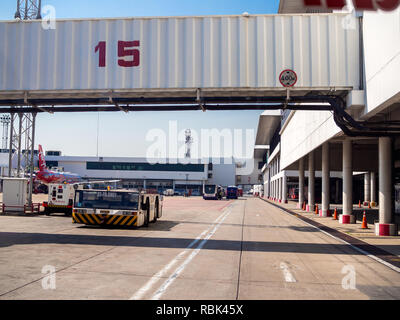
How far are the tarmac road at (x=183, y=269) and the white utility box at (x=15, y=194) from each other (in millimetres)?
14293

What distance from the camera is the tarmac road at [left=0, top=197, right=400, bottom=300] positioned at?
8062 mm

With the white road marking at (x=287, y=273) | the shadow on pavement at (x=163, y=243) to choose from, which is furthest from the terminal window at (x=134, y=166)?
the white road marking at (x=287, y=273)

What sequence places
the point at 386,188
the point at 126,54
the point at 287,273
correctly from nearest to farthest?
the point at 287,273 < the point at 126,54 < the point at 386,188

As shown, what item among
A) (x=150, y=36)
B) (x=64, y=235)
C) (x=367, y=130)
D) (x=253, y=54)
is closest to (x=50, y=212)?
(x=64, y=235)

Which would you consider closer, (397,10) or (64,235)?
(397,10)

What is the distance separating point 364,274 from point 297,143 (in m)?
32.7

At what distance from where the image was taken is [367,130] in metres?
17.2

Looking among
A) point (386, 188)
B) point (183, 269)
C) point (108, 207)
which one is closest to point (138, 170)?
point (108, 207)

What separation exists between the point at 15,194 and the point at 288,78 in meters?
23.5

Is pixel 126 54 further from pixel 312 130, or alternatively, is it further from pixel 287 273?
pixel 312 130

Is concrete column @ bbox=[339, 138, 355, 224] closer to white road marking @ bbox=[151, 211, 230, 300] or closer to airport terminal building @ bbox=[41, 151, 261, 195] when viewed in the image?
white road marking @ bbox=[151, 211, 230, 300]

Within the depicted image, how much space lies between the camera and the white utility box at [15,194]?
30934 mm

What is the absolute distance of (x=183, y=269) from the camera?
34.6 feet
